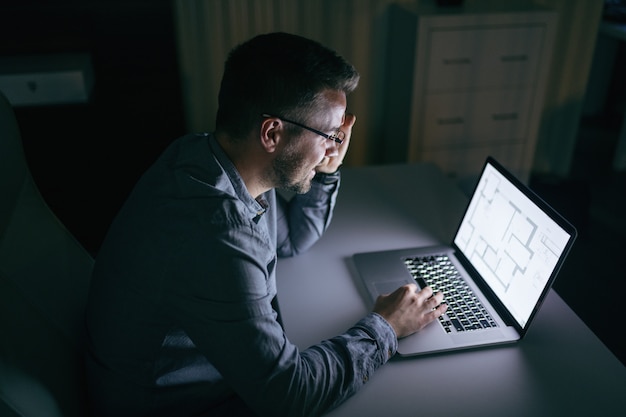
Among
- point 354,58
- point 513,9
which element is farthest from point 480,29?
point 354,58

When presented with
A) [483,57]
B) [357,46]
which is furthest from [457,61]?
[357,46]

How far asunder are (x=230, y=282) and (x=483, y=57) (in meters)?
2.29

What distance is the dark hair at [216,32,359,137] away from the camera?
1.07m

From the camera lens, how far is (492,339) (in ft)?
3.59

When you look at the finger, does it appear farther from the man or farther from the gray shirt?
the gray shirt

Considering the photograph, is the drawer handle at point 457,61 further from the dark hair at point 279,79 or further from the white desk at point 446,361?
the dark hair at point 279,79

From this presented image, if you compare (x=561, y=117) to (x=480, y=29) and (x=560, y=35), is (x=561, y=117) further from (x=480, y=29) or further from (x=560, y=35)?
(x=480, y=29)

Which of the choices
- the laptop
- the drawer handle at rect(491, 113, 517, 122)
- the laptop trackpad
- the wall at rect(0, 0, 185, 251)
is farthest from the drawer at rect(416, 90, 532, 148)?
the laptop trackpad

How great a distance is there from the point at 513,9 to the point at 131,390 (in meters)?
2.57

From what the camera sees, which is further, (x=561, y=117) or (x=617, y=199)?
(x=561, y=117)

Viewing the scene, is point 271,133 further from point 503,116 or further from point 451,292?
point 503,116

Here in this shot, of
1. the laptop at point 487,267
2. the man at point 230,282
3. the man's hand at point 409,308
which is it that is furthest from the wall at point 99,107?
the man's hand at point 409,308

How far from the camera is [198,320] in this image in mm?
943

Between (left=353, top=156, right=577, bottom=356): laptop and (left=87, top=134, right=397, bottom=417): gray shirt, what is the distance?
0.16m
